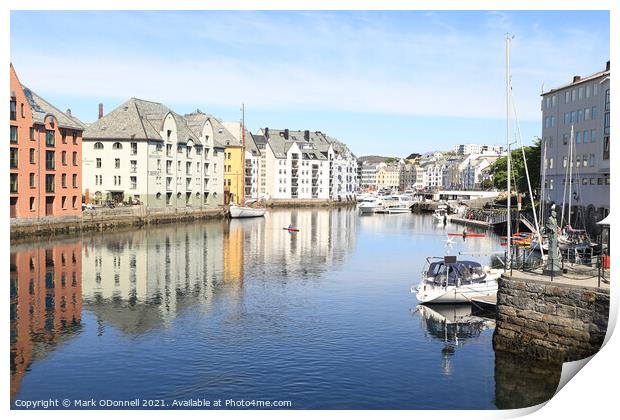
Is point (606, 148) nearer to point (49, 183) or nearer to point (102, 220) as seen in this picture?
point (102, 220)

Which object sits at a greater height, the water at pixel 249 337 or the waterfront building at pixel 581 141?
the waterfront building at pixel 581 141

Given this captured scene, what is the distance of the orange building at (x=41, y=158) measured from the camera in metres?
73.6

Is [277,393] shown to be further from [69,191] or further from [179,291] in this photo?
[69,191]

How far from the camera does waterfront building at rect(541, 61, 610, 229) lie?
72.9 meters

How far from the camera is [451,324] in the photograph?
127 ft

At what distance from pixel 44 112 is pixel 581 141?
64.0 m

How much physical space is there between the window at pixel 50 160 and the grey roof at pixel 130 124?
90.5 ft

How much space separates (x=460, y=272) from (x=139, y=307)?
68.8 feet

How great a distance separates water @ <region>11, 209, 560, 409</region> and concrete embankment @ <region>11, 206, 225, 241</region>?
11.5m

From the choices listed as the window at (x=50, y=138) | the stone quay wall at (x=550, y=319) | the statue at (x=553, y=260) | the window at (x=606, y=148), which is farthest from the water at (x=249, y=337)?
the window at (x=606, y=148)

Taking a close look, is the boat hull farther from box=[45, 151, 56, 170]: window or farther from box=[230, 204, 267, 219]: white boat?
box=[45, 151, 56, 170]: window

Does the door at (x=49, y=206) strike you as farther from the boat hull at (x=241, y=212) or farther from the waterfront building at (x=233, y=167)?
the waterfront building at (x=233, y=167)
